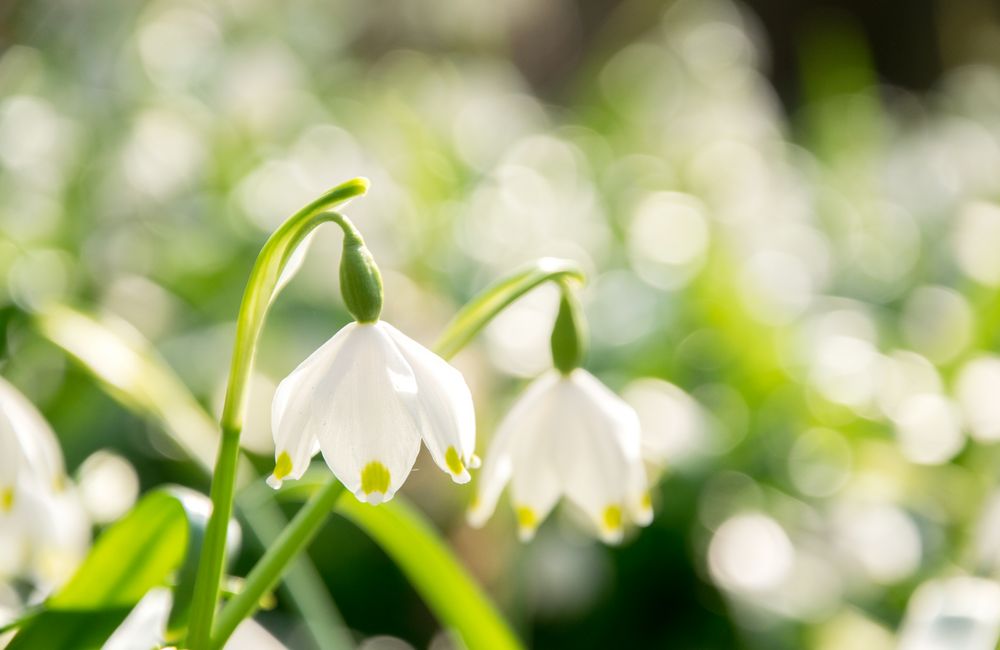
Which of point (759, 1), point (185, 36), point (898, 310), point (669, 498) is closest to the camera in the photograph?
point (669, 498)

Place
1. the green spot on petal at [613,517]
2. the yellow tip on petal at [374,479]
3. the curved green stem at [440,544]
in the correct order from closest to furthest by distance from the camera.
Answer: the yellow tip on petal at [374,479] → the curved green stem at [440,544] → the green spot on petal at [613,517]

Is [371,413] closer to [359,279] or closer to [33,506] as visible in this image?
[359,279]

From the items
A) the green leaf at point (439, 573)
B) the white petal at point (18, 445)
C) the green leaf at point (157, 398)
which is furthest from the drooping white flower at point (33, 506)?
the green leaf at point (439, 573)

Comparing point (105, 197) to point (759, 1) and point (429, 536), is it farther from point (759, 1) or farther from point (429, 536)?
point (759, 1)

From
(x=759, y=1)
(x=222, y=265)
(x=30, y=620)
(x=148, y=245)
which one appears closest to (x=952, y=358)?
(x=222, y=265)

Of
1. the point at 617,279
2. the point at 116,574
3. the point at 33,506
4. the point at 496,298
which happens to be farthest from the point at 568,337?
the point at 617,279

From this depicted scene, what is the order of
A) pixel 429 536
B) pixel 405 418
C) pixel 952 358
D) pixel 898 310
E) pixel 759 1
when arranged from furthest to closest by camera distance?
pixel 759 1
pixel 898 310
pixel 952 358
pixel 429 536
pixel 405 418

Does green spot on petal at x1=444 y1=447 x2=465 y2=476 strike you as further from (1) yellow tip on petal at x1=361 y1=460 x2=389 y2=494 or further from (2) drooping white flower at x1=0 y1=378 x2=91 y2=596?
(2) drooping white flower at x1=0 y1=378 x2=91 y2=596

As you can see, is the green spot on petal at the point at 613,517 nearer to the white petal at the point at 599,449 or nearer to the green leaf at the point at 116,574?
A: the white petal at the point at 599,449
